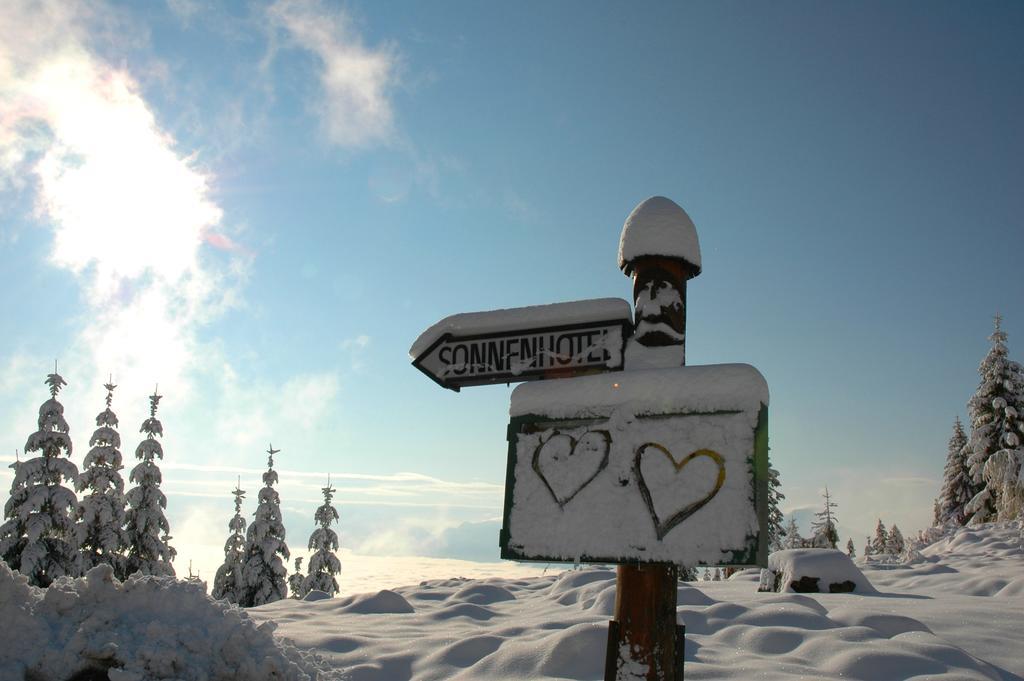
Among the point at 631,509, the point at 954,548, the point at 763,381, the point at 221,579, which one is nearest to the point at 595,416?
the point at 631,509

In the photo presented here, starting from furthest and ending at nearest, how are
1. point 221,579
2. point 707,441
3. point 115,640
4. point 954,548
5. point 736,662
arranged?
point 221,579 → point 954,548 → point 736,662 → point 115,640 → point 707,441

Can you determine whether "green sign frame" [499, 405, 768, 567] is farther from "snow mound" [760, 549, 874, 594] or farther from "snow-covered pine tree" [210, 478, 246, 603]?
"snow-covered pine tree" [210, 478, 246, 603]

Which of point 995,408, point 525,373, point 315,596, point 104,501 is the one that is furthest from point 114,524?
point 995,408

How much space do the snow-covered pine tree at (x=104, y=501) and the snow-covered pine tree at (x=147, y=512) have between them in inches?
16.2

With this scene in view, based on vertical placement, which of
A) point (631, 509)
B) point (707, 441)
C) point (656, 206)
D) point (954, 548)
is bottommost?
point (954, 548)

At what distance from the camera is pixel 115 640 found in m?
3.03

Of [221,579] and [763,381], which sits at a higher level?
[763,381]

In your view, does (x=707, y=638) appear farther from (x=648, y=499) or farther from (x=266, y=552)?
(x=266, y=552)

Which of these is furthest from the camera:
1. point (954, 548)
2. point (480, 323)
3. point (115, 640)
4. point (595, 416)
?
point (954, 548)

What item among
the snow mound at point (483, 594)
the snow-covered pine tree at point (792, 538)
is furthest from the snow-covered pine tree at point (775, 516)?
the snow mound at point (483, 594)

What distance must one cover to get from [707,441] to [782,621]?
17.0 feet

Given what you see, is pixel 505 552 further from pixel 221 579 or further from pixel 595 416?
pixel 221 579

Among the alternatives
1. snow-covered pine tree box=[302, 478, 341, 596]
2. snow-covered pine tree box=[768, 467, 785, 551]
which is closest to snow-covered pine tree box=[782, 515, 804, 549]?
snow-covered pine tree box=[768, 467, 785, 551]

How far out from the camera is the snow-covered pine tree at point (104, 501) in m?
21.2
